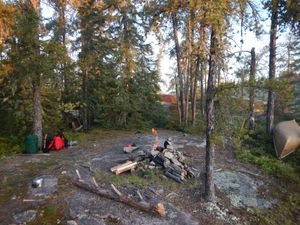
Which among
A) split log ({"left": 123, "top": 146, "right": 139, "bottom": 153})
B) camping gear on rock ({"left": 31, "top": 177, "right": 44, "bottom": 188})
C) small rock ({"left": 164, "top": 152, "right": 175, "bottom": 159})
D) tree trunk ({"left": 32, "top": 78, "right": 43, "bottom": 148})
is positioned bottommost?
camping gear on rock ({"left": 31, "top": 177, "right": 44, "bottom": 188})

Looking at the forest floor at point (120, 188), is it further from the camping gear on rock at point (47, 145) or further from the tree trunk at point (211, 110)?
the camping gear on rock at point (47, 145)

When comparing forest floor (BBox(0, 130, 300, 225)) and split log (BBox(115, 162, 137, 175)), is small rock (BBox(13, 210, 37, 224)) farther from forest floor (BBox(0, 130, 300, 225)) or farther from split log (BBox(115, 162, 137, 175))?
split log (BBox(115, 162, 137, 175))

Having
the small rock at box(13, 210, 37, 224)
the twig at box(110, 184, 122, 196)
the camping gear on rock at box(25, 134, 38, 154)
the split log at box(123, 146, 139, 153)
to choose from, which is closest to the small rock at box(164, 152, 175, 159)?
the split log at box(123, 146, 139, 153)

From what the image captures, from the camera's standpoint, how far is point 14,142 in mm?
12328

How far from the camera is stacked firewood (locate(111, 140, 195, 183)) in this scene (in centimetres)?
852

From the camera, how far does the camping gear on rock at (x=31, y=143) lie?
11.1 metres

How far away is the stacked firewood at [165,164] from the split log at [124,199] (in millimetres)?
1342

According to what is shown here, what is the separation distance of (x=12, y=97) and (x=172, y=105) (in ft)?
58.1

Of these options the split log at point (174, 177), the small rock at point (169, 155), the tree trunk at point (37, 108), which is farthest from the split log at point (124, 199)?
the tree trunk at point (37, 108)

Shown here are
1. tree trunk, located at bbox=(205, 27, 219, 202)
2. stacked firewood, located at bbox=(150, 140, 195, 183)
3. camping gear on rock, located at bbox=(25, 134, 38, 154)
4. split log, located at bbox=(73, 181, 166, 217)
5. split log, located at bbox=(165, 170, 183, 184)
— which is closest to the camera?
split log, located at bbox=(73, 181, 166, 217)

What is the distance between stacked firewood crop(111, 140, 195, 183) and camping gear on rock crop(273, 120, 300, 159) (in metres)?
4.87

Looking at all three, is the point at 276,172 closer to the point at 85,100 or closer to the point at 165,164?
the point at 165,164

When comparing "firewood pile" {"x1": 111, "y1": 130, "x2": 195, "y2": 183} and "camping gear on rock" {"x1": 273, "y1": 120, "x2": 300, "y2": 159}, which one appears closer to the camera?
"firewood pile" {"x1": 111, "y1": 130, "x2": 195, "y2": 183}

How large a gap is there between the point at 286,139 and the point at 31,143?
1071 cm
